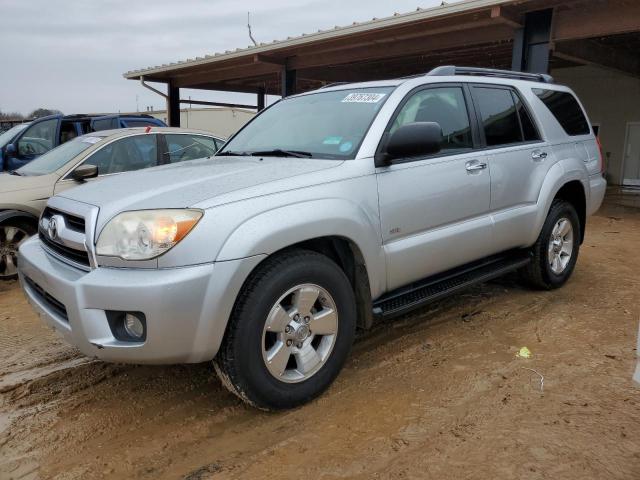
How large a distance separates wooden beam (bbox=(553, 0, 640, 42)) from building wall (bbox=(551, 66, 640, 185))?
791 centimetres

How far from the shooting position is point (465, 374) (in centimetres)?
331

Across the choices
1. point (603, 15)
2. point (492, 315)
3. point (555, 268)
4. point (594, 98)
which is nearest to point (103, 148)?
point (492, 315)

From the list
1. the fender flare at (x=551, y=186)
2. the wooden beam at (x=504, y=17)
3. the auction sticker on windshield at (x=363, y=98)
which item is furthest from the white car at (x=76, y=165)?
the wooden beam at (x=504, y=17)

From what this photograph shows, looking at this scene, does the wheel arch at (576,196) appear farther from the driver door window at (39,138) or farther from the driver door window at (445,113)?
the driver door window at (39,138)

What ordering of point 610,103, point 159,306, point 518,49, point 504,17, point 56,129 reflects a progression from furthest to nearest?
point 610,103 < point 56,129 < point 518,49 < point 504,17 < point 159,306

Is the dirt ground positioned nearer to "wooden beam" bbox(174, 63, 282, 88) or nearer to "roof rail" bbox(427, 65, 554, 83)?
"roof rail" bbox(427, 65, 554, 83)

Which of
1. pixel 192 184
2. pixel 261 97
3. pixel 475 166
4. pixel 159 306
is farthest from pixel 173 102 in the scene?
pixel 159 306

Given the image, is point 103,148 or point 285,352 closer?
point 285,352

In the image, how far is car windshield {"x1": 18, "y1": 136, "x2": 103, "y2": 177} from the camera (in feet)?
19.7

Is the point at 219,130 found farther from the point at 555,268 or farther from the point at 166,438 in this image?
the point at 166,438

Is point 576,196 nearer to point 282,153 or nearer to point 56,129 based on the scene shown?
point 282,153

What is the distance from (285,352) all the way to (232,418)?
0.49 m

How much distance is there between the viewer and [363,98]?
3572mm

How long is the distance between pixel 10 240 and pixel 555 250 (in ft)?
17.9
